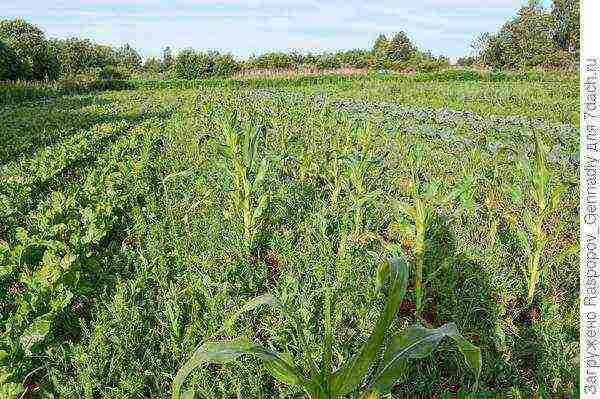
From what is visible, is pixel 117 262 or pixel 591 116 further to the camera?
pixel 117 262

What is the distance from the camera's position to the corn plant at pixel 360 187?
4.62 m

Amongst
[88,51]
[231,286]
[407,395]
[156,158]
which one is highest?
[88,51]

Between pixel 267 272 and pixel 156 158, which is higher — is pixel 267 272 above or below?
below

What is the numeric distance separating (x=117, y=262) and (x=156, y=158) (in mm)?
4242

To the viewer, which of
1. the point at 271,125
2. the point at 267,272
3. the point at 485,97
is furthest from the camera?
the point at 485,97

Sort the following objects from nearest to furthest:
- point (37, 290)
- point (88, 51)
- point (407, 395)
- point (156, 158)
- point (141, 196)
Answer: point (407, 395) → point (37, 290) → point (141, 196) → point (156, 158) → point (88, 51)

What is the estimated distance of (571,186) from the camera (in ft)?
22.0

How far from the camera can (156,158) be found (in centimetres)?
857

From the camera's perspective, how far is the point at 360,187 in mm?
5523

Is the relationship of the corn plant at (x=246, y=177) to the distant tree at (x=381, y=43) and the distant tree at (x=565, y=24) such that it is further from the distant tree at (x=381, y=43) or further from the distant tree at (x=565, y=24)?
the distant tree at (x=381, y=43)

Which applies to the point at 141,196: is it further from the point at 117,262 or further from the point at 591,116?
the point at 591,116

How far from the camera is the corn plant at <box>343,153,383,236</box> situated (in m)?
4.62

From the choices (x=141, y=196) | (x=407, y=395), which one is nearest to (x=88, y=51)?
(x=141, y=196)

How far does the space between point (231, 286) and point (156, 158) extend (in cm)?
503
